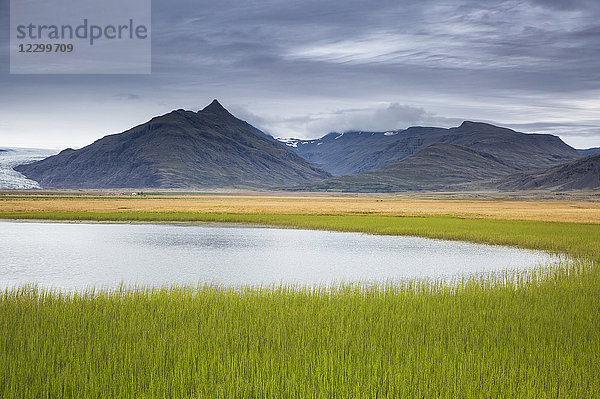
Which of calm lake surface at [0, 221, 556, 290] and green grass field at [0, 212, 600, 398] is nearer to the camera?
green grass field at [0, 212, 600, 398]

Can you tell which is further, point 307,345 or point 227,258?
point 227,258

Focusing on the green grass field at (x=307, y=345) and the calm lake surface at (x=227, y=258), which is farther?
the calm lake surface at (x=227, y=258)

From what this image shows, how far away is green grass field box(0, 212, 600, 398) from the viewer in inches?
364

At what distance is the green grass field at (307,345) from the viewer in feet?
30.3

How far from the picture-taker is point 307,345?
1138cm

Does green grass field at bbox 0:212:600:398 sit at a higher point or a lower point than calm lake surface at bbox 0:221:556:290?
higher

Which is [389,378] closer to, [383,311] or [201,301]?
[383,311]

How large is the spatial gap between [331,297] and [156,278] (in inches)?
380

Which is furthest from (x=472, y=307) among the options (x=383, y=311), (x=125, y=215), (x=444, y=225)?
(x=125, y=215)

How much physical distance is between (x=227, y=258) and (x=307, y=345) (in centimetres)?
1887

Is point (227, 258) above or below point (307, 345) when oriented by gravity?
below

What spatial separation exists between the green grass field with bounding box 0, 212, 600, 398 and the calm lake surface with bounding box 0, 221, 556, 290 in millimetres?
5110

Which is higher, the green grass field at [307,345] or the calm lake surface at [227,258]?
the green grass field at [307,345]

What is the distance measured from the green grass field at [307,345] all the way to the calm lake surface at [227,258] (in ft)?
16.8
